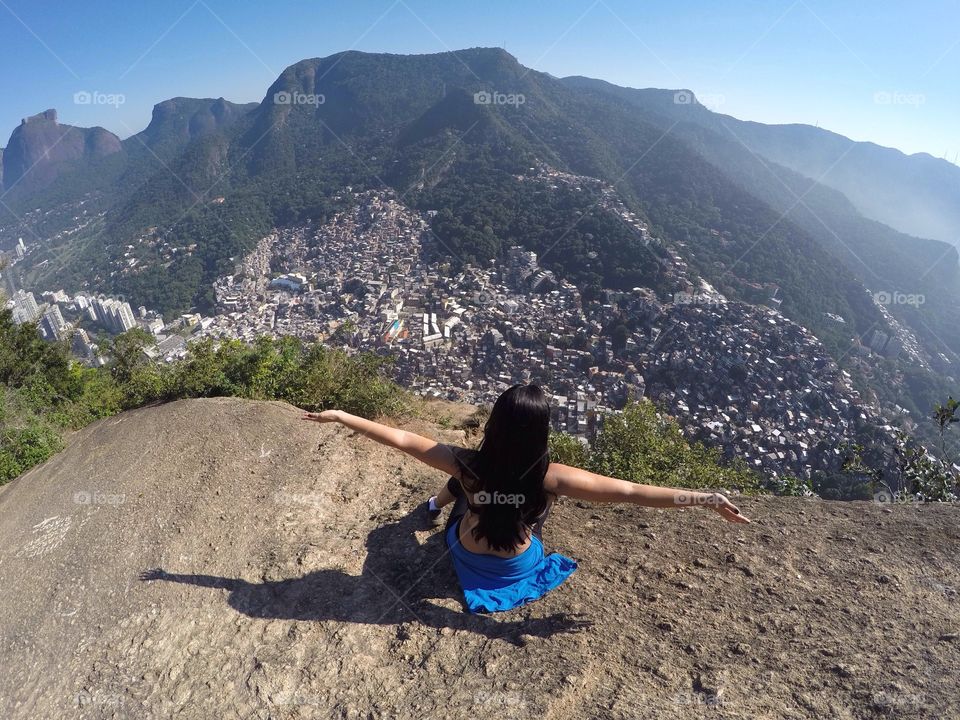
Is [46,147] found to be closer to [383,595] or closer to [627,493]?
Result: [383,595]

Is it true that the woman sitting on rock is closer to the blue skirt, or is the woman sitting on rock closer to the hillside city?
the blue skirt

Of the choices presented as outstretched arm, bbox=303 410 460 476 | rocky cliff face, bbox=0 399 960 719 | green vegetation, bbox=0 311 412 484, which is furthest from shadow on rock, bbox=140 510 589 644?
green vegetation, bbox=0 311 412 484

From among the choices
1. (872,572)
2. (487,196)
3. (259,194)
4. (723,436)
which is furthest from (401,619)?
(259,194)

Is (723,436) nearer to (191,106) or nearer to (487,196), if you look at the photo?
(487,196)

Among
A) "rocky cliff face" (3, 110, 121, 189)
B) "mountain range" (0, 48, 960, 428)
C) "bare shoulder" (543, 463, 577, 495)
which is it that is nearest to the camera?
"bare shoulder" (543, 463, 577, 495)

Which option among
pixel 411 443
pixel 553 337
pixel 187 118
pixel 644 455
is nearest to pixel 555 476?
pixel 411 443

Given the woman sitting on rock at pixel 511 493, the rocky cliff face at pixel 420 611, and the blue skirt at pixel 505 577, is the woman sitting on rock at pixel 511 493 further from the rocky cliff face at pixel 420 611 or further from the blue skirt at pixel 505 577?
the rocky cliff face at pixel 420 611
